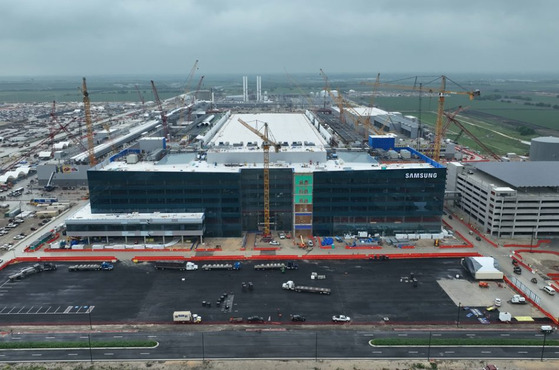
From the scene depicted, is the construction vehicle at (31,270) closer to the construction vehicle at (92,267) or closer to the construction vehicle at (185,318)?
the construction vehicle at (92,267)

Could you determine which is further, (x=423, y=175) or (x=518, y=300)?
(x=423, y=175)

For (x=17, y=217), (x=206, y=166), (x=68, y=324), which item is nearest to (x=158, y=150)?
(x=206, y=166)

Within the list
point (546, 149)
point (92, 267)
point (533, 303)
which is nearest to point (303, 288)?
point (533, 303)

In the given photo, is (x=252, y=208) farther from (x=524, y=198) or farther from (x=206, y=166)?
(x=524, y=198)

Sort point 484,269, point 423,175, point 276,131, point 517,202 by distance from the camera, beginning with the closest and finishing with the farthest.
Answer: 1. point 484,269
2. point 423,175
3. point 517,202
4. point 276,131

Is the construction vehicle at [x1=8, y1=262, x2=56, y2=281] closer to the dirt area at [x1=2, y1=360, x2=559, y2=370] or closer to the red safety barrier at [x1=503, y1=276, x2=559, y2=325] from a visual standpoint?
the dirt area at [x1=2, y1=360, x2=559, y2=370]

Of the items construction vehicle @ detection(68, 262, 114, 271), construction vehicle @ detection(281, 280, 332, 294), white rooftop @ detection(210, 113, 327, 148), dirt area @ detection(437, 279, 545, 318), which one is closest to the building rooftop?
dirt area @ detection(437, 279, 545, 318)

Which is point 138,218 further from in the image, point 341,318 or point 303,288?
point 341,318
